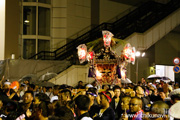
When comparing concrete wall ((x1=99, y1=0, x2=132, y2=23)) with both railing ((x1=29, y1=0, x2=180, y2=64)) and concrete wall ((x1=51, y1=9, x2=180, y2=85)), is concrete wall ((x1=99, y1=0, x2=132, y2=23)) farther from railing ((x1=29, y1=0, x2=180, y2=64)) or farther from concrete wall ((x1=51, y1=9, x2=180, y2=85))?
concrete wall ((x1=51, y1=9, x2=180, y2=85))

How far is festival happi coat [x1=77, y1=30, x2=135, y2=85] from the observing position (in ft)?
45.3

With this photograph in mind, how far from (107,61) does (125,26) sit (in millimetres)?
8747

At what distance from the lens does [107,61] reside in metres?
14.1

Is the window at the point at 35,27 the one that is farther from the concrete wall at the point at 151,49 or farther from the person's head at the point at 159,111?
the person's head at the point at 159,111

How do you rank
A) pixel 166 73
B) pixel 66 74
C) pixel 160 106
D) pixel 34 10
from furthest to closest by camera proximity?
pixel 166 73 < pixel 34 10 < pixel 66 74 < pixel 160 106

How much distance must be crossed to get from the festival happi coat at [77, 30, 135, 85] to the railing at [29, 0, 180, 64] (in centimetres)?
437

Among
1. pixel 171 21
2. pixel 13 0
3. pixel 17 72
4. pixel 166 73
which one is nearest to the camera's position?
pixel 17 72

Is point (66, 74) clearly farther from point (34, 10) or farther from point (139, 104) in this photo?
point (139, 104)

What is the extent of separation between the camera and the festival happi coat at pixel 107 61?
1380 cm

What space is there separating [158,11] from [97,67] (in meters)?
11.7

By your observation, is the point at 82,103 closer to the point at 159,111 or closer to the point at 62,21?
the point at 159,111

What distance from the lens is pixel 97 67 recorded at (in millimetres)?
14320

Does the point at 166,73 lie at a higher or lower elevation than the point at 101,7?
lower

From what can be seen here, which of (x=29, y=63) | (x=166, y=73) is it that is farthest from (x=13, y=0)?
(x=166, y=73)
